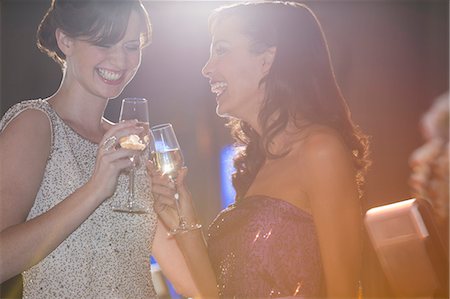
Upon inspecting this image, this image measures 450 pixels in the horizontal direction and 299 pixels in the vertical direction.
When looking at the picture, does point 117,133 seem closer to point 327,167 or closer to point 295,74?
point 327,167

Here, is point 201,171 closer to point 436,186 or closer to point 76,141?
point 76,141

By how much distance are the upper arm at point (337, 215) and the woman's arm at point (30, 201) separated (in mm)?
695

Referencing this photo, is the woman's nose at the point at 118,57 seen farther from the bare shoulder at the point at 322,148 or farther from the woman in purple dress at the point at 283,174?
the bare shoulder at the point at 322,148

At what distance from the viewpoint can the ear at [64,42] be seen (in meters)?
2.23

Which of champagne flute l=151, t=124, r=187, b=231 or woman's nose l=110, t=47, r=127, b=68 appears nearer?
woman's nose l=110, t=47, r=127, b=68

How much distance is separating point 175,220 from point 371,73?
423cm

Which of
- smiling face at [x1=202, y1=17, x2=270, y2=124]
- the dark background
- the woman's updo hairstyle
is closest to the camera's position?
the woman's updo hairstyle

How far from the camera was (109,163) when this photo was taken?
6.39ft

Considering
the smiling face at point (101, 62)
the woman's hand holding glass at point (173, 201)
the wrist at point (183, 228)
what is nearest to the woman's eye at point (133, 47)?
the smiling face at point (101, 62)

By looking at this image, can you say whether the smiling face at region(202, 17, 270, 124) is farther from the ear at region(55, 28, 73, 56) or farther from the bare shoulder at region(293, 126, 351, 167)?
the ear at region(55, 28, 73, 56)

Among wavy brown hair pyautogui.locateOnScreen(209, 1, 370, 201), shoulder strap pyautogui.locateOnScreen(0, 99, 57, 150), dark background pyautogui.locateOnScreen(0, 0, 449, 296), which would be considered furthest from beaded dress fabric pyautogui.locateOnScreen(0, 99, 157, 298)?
dark background pyautogui.locateOnScreen(0, 0, 449, 296)

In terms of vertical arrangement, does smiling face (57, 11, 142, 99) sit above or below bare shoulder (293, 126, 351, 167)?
above

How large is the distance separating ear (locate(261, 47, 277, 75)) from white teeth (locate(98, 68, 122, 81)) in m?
0.64

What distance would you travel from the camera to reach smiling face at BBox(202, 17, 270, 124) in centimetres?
262
